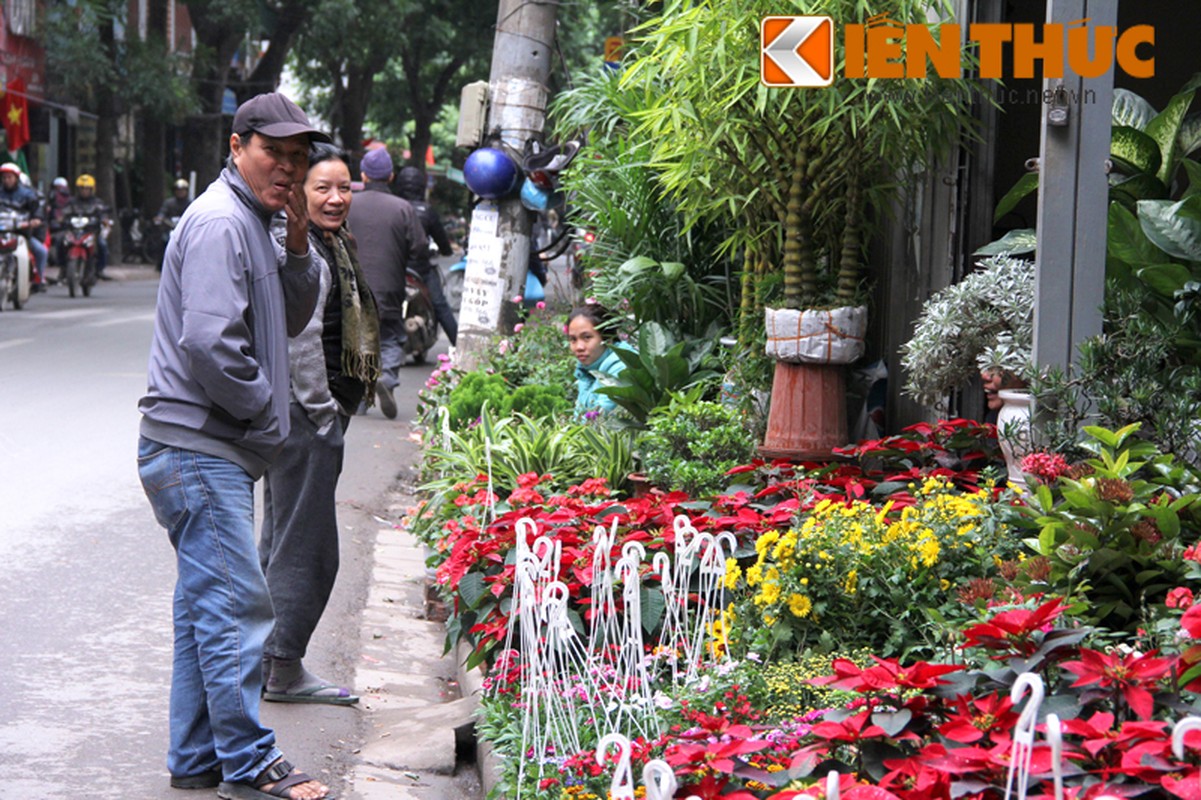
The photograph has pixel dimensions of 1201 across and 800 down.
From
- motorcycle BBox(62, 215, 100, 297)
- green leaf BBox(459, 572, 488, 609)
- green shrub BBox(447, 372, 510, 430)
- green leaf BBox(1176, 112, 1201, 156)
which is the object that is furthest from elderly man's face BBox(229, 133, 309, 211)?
motorcycle BBox(62, 215, 100, 297)

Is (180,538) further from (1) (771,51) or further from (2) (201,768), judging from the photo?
(1) (771,51)

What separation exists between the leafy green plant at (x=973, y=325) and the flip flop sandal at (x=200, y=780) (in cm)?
279

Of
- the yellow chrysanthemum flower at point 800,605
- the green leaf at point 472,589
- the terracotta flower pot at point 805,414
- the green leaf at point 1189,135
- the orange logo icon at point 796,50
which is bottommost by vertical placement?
the green leaf at point 472,589

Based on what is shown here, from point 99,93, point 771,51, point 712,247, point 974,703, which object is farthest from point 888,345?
point 99,93

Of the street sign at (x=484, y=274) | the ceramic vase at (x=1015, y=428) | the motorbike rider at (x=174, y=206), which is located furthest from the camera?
the motorbike rider at (x=174, y=206)

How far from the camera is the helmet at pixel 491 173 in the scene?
9680mm

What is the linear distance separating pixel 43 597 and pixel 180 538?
254 centimetres

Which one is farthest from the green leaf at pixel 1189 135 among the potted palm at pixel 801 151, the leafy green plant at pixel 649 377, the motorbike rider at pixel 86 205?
A: the motorbike rider at pixel 86 205

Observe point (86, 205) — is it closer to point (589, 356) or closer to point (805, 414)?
point (589, 356)

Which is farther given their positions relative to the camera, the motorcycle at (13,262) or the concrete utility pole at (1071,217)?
the motorcycle at (13,262)

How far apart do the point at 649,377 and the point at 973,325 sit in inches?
84.4

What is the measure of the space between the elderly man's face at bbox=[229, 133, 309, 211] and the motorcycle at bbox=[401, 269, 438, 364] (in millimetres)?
9532

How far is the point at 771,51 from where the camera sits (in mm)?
5844

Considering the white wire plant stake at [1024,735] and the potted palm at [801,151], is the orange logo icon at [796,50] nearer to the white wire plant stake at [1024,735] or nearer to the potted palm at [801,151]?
the potted palm at [801,151]
